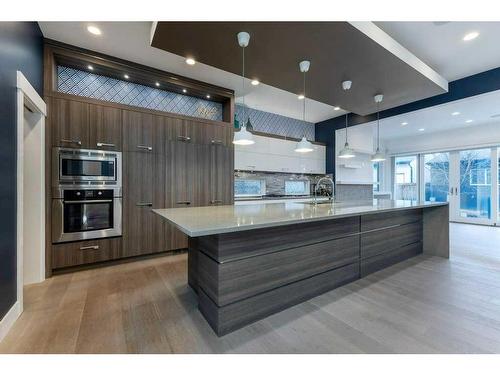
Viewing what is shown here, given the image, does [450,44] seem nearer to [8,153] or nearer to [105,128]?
[105,128]

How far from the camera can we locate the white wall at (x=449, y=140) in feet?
18.8

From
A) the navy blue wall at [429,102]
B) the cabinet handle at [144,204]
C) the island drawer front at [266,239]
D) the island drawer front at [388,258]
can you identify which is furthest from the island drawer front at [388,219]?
the cabinet handle at [144,204]

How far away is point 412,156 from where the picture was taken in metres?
7.42

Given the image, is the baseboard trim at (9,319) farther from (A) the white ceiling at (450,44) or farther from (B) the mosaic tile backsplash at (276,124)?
(B) the mosaic tile backsplash at (276,124)

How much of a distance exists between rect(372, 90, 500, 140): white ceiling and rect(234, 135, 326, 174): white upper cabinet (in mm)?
1484

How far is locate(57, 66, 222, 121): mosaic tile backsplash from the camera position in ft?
9.72

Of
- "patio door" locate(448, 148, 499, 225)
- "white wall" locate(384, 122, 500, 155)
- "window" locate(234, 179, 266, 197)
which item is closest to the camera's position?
"window" locate(234, 179, 266, 197)

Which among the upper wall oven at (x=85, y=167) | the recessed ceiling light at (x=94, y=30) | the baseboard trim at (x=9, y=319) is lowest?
the baseboard trim at (x=9, y=319)

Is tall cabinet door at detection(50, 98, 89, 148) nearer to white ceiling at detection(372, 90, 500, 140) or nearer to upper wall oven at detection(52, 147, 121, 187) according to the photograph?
upper wall oven at detection(52, 147, 121, 187)

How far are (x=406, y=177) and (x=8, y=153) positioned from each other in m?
9.24

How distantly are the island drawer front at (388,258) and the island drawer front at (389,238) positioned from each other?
6 centimetres

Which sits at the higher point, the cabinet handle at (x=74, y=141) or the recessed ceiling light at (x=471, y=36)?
the recessed ceiling light at (x=471, y=36)

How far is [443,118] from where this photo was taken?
5234mm

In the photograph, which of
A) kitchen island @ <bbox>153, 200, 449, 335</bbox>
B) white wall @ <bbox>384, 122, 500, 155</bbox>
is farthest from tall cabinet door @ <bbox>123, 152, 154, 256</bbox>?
white wall @ <bbox>384, 122, 500, 155</bbox>
